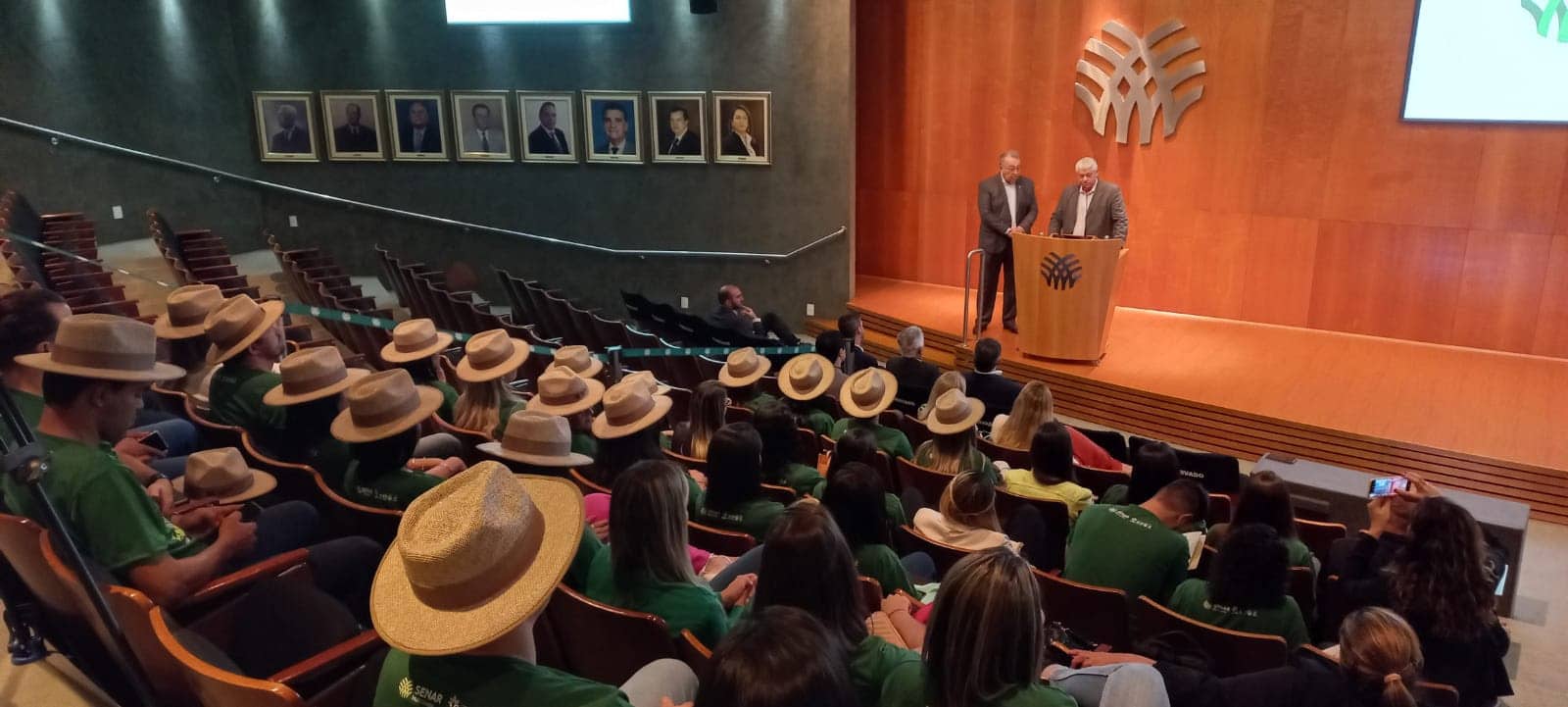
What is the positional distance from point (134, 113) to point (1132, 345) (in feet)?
32.0

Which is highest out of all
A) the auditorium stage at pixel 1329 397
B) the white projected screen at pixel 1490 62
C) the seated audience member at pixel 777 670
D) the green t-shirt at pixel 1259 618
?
the white projected screen at pixel 1490 62

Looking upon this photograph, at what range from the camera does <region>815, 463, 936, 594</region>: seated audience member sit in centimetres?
272

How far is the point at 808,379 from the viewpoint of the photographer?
4809 mm

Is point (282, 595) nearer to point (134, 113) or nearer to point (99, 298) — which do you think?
point (99, 298)

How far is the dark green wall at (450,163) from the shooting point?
9086 millimetres

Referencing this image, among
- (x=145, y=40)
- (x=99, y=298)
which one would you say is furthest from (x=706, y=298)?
(x=145, y=40)

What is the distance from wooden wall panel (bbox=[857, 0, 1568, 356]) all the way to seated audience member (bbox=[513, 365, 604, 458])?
251 inches

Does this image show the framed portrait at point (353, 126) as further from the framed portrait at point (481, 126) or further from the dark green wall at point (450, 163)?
the framed portrait at point (481, 126)

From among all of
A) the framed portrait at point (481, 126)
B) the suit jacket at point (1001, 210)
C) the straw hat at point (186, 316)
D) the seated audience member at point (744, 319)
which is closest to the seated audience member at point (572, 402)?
the straw hat at point (186, 316)

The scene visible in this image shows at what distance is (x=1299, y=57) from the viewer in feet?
25.7

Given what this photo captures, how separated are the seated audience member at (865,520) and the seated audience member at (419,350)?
2348 millimetres

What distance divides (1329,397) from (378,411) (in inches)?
239

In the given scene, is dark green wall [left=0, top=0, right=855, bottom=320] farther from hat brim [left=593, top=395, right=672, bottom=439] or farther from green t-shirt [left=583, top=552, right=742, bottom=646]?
green t-shirt [left=583, top=552, right=742, bottom=646]

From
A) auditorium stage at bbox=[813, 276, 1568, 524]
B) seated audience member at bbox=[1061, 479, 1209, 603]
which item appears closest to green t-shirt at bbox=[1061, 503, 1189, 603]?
seated audience member at bbox=[1061, 479, 1209, 603]
